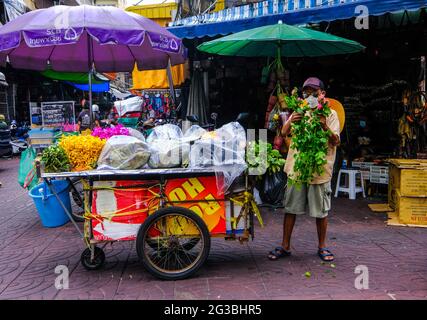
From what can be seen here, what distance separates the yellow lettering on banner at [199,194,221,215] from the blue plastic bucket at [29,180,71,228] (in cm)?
269

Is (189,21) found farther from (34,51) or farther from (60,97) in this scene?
(60,97)

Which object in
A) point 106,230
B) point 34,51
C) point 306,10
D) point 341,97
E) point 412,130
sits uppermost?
point 306,10

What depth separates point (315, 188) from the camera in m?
4.52

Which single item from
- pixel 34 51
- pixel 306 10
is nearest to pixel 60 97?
pixel 34 51

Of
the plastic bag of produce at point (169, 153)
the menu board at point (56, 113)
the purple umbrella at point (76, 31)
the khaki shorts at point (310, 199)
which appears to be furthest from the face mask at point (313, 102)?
the menu board at point (56, 113)

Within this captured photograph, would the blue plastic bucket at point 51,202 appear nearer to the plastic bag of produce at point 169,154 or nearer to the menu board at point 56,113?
the plastic bag of produce at point 169,154

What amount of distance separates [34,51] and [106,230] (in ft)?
12.0

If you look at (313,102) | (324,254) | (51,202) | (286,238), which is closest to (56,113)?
(51,202)

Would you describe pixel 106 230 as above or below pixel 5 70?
below

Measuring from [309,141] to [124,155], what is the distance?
1.82 m

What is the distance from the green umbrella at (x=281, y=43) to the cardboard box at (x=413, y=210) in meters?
2.29

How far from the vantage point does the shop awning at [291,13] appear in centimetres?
615

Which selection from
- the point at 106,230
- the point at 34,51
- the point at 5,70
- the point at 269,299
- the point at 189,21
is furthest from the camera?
the point at 5,70

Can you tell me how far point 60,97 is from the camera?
2159 cm
